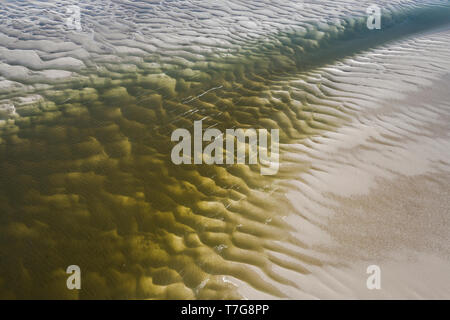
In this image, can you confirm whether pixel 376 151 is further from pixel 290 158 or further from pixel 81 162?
pixel 81 162

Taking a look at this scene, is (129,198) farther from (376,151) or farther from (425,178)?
(425,178)

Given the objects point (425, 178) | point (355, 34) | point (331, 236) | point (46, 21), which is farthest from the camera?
point (355, 34)

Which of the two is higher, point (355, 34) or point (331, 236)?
point (355, 34)

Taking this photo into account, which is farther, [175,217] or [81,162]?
[81,162]
